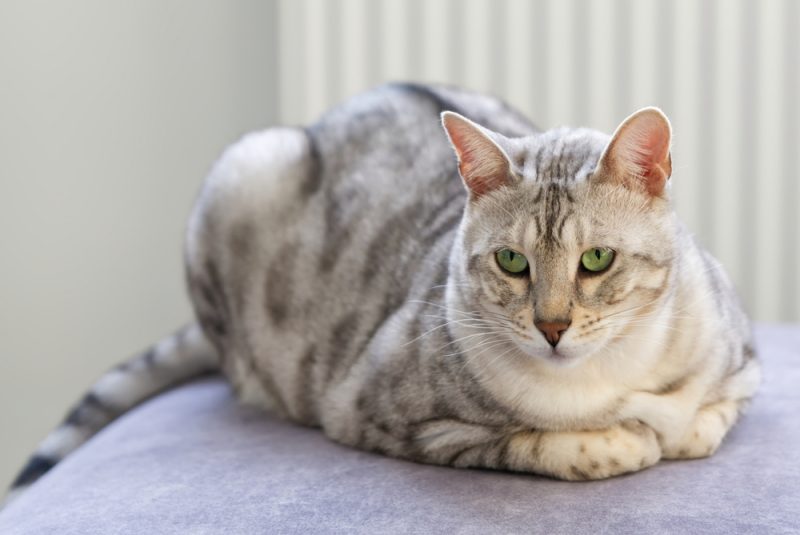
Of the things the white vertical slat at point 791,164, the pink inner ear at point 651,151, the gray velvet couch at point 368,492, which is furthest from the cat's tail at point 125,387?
the white vertical slat at point 791,164

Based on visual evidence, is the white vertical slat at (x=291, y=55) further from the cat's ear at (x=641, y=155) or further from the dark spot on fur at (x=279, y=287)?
the cat's ear at (x=641, y=155)

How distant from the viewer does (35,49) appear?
8.33 feet

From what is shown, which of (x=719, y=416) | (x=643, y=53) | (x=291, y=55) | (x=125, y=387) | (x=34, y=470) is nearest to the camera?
(x=719, y=416)

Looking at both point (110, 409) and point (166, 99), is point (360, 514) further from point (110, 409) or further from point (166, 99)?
point (166, 99)

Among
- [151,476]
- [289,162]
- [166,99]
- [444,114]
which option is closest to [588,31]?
[289,162]

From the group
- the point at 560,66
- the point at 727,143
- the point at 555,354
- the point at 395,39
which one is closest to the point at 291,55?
the point at 395,39

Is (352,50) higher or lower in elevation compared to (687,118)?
higher

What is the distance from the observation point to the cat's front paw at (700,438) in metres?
1.46

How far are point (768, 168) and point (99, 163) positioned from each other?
173 cm

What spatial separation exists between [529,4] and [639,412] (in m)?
1.47

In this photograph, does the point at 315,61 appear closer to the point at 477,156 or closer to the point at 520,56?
the point at 520,56

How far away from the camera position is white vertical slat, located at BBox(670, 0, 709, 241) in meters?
2.56

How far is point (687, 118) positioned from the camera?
2.62 meters

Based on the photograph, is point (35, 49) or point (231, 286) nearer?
point (231, 286)
